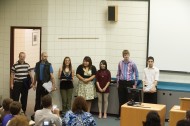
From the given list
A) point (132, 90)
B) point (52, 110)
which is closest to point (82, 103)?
point (52, 110)

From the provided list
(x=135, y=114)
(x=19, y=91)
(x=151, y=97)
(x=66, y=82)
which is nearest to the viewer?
(x=135, y=114)

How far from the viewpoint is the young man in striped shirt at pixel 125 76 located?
30.4 feet

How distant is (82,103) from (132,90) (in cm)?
236

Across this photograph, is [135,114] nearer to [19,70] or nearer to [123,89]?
[123,89]

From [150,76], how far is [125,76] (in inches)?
24.7

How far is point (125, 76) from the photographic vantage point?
9.29 metres

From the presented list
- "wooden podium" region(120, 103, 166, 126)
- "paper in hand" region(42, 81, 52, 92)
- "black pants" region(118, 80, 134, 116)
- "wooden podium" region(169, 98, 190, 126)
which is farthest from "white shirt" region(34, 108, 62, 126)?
"black pants" region(118, 80, 134, 116)

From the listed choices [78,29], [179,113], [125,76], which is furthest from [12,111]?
[78,29]

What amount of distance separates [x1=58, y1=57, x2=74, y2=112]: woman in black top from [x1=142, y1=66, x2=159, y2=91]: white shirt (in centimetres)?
186

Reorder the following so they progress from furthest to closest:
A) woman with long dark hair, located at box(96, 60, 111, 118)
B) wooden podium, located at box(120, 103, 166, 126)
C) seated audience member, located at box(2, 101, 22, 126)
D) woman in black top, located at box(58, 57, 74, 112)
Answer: woman in black top, located at box(58, 57, 74, 112)
woman with long dark hair, located at box(96, 60, 111, 118)
wooden podium, located at box(120, 103, 166, 126)
seated audience member, located at box(2, 101, 22, 126)

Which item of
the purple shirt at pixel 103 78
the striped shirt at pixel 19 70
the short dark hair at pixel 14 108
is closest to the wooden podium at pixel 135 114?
the purple shirt at pixel 103 78

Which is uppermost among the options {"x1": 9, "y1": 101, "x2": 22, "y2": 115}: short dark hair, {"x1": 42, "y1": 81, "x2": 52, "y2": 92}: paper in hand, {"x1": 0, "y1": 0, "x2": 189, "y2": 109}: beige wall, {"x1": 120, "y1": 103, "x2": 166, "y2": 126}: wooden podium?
{"x1": 0, "y1": 0, "x2": 189, "y2": 109}: beige wall

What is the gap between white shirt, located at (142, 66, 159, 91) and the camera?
355 inches

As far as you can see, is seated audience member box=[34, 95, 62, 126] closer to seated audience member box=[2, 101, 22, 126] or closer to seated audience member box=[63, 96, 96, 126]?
seated audience member box=[63, 96, 96, 126]
